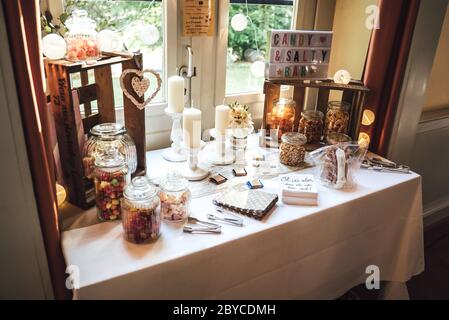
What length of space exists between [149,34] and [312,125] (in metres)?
0.79

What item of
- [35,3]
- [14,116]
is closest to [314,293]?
[14,116]

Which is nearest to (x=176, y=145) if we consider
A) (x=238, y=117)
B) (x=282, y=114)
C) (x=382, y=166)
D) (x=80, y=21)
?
(x=238, y=117)

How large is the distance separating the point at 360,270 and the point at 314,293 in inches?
10.2

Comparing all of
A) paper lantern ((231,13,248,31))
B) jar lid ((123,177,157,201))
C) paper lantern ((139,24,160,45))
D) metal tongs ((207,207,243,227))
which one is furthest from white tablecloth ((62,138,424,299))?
paper lantern ((231,13,248,31))

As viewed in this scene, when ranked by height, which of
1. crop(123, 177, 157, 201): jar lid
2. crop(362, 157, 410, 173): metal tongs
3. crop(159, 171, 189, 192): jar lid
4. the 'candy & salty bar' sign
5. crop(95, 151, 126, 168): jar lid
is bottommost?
crop(362, 157, 410, 173): metal tongs

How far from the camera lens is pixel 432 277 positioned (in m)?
2.11

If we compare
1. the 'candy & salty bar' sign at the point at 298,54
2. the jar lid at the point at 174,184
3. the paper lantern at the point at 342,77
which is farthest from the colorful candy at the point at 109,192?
the paper lantern at the point at 342,77

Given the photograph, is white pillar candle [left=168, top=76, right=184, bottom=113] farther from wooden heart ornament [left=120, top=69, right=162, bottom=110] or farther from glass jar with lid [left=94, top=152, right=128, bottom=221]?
glass jar with lid [left=94, top=152, right=128, bottom=221]

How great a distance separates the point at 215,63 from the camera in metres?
1.70

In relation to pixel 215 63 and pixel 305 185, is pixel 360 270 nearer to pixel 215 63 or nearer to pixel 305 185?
pixel 305 185

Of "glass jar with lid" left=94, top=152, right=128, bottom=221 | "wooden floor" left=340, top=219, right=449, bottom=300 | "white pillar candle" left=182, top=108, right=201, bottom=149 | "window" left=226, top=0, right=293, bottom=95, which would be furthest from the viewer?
"wooden floor" left=340, top=219, right=449, bottom=300

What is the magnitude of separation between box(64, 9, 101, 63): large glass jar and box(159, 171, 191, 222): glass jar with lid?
17.5 inches

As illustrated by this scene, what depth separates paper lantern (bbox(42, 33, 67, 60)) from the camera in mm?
1071

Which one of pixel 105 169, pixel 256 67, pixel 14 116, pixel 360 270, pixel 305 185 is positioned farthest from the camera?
pixel 256 67
